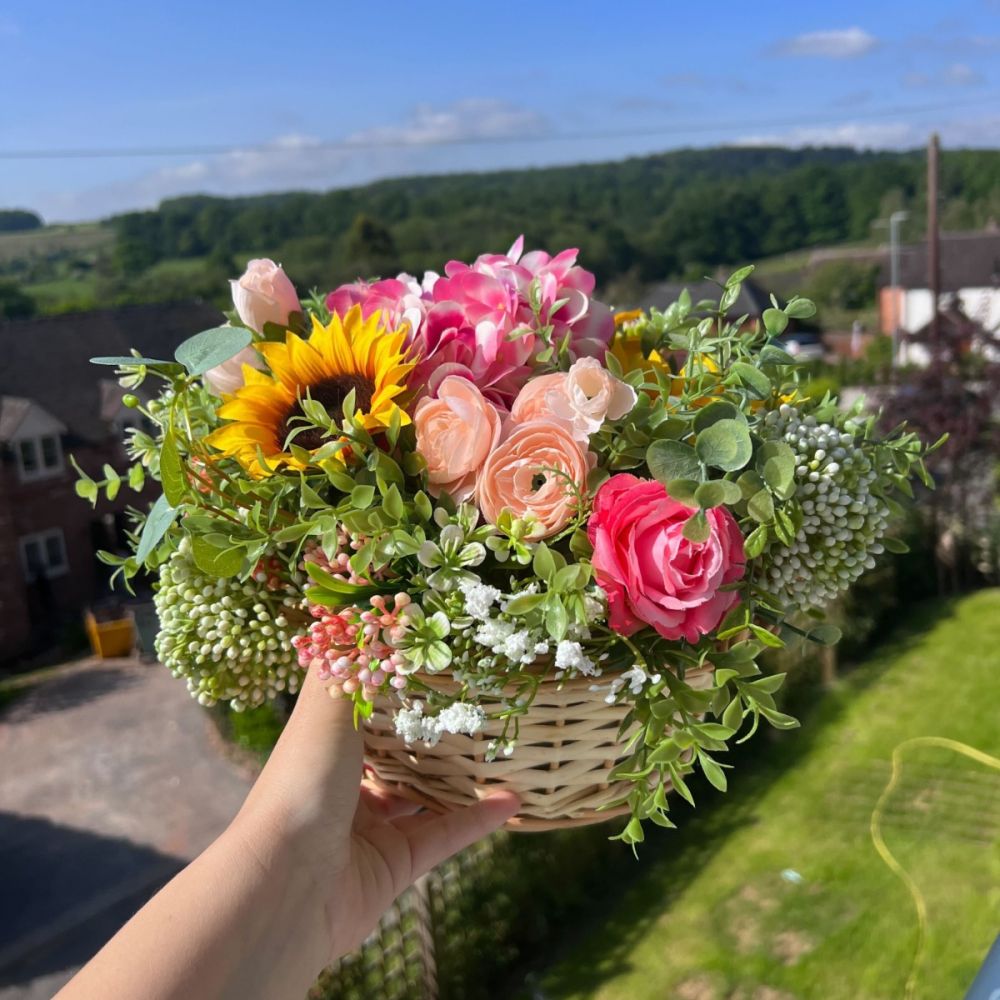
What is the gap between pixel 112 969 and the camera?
834mm

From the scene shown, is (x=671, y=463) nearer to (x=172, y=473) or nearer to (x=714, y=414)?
(x=714, y=414)

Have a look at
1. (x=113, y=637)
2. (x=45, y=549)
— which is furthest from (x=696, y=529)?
(x=45, y=549)

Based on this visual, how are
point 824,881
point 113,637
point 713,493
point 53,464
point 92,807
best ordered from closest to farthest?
1. point 713,493
2. point 824,881
3. point 92,807
4. point 113,637
5. point 53,464

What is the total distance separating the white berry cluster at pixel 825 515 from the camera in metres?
0.91

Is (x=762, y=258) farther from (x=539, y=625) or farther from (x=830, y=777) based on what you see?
(x=539, y=625)

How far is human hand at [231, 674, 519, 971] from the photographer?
98 centimetres

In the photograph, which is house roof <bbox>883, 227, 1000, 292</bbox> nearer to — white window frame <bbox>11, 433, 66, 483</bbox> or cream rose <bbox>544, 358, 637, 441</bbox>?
white window frame <bbox>11, 433, 66, 483</bbox>

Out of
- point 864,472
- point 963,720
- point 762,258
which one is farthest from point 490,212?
point 864,472

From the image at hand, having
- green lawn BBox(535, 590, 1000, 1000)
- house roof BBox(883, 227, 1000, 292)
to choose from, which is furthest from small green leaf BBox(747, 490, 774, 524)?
house roof BBox(883, 227, 1000, 292)

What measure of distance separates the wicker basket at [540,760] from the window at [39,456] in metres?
14.5

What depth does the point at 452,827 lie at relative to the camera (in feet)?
3.71

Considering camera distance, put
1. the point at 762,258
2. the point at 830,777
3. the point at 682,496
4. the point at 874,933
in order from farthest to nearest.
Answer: the point at 762,258 → the point at 830,777 → the point at 874,933 → the point at 682,496

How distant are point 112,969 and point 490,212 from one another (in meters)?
38.9

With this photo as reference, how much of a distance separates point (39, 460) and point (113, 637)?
3.45m
